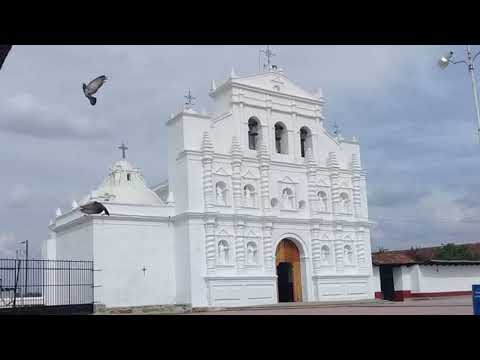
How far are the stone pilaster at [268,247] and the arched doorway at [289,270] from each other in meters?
0.66

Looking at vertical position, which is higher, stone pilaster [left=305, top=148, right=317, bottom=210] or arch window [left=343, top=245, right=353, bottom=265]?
stone pilaster [left=305, top=148, right=317, bottom=210]

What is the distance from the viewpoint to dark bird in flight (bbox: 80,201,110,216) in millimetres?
20422

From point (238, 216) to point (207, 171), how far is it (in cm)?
210

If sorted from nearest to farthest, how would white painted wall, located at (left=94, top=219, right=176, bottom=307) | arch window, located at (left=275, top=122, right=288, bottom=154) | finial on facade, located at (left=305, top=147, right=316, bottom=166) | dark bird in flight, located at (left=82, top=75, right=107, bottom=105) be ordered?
1. dark bird in flight, located at (left=82, top=75, right=107, bottom=105)
2. white painted wall, located at (left=94, top=219, right=176, bottom=307)
3. arch window, located at (left=275, top=122, right=288, bottom=154)
4. finial on facade, located at (left=305, top=147, right=316, bottom=166)

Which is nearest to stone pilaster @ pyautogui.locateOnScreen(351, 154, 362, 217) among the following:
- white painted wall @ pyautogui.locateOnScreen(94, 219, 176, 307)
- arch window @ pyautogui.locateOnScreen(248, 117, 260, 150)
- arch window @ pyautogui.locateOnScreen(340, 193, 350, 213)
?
arch window @ pyautogui.locateOnScreen(340, 193, 350, 213)

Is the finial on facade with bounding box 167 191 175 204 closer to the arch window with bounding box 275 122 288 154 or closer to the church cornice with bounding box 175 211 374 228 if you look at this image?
the church cornice with bounding box 175 211 374 228

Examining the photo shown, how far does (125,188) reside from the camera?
79.7 ft

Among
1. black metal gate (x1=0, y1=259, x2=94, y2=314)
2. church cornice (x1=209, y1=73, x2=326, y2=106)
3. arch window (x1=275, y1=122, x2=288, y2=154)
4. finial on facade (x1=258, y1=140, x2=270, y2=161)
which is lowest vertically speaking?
black metal gate (x1=0, y1=259, x2=94, y2=314)

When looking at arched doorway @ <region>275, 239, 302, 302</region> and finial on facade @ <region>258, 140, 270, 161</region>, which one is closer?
finial on facade @ <region>258, 140, 270, 161</region>

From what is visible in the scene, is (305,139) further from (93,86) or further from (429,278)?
(93,86)

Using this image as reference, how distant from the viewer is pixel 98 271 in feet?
68.7

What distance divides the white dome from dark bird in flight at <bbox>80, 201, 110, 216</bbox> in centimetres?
187

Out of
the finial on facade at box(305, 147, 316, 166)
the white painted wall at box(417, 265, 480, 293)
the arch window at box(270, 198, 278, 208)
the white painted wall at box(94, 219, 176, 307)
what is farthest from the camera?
the white painted wall at box(417, 265, 480, 293)

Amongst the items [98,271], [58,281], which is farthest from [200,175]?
[58,281]
